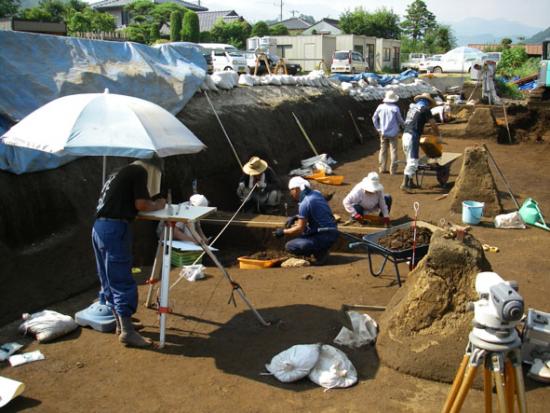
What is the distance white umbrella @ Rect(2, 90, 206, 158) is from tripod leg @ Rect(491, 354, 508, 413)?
2835mm

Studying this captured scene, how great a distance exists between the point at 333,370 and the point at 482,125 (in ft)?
52.0

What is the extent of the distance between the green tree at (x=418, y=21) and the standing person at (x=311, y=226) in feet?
224

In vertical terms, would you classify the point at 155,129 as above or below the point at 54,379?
above

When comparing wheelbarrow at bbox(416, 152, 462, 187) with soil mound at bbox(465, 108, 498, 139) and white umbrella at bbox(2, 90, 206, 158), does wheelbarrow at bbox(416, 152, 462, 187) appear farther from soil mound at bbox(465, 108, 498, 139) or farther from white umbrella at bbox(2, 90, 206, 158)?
white umbrella at bbox(2, 90, 206, 158)

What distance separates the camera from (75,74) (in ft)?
Answer: 28.4

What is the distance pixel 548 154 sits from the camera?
15750mm

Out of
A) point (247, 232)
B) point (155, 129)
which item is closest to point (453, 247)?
point (155, 129)

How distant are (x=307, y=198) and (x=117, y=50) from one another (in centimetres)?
521

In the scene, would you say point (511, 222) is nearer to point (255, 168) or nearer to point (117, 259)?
point (255, 168)

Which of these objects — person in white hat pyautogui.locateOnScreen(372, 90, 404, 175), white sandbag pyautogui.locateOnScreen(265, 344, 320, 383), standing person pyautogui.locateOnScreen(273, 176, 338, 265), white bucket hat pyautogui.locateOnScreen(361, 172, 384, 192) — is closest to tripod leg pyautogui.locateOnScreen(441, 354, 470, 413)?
white sandbag pyautogui.locateOnScreen(265, 344, 320, 383)

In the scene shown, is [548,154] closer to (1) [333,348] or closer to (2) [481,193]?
(2) [481,193]

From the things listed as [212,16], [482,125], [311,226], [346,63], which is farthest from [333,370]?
[212,16]

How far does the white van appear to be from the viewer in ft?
94.8

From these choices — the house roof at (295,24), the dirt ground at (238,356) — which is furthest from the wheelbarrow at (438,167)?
the house roof at (295,24)
